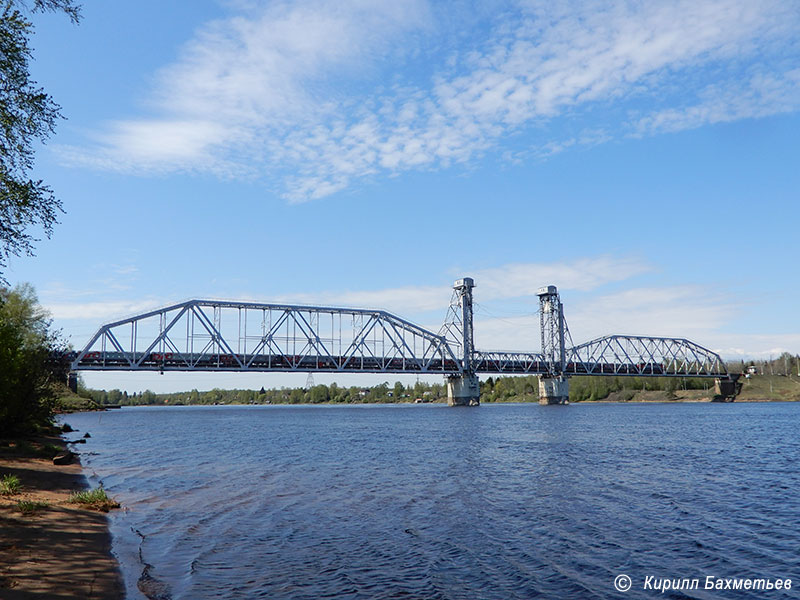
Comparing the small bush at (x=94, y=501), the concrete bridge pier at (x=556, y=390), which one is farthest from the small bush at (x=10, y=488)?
the concrete bridge pier at (x=556, y=390)

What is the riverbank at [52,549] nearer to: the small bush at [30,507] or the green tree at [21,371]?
the small bush at [30,507]

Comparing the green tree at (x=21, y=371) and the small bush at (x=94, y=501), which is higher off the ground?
the green tree at (x=21, y=371)

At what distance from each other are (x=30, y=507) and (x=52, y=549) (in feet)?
13.5

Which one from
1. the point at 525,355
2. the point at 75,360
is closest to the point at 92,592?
the point at 75,360

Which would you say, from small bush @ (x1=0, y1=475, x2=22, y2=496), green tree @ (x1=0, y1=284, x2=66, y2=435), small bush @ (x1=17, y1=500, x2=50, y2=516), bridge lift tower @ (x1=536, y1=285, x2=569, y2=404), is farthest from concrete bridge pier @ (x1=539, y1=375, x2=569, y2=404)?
small bush @ (x1=17, y1=500, x2=50, y2=516)

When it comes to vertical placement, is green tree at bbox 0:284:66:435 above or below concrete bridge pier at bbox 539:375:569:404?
above

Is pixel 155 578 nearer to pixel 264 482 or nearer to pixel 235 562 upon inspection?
pixel 235 562

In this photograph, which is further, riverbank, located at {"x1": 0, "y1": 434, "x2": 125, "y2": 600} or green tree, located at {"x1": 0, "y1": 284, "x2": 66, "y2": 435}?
green tree, located at {"x1": 0, "y1": 284, "x2": 66, "y2": 435}

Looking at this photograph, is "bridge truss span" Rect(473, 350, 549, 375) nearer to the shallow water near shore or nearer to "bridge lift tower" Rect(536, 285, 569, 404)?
"bridge lift tower" Rect(536, 285, 569, 404)

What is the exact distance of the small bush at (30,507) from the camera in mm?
17714

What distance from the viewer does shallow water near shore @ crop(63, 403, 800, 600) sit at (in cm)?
1442

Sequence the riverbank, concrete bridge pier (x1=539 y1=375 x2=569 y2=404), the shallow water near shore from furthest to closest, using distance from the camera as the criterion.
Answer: concrete bridge pier (x1=539 y1=375 x2=569 y2=404), the shallow water near shore, the riverbank

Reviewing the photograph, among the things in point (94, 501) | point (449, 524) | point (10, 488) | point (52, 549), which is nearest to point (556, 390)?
point (449, 524)

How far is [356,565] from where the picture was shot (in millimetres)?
15602
